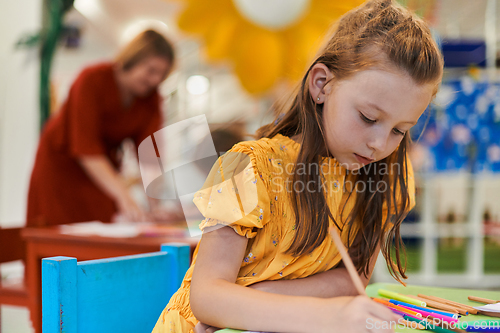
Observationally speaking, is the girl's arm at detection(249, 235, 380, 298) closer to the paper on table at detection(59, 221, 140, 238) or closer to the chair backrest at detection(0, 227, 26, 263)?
the paper on table at detection(59, 221, 140, 238)

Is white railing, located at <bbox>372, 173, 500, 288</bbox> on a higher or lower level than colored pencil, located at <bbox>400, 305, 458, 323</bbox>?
higher

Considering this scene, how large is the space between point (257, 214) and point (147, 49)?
117 cm

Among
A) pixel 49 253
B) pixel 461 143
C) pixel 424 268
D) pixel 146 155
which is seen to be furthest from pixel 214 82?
pixel 146 155

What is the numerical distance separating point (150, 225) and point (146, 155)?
813 mm

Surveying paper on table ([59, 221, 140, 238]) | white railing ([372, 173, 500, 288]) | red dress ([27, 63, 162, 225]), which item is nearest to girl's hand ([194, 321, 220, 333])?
paper on table ([59, 221, 140, 238])

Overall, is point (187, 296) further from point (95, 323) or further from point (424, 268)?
point (424, 268)

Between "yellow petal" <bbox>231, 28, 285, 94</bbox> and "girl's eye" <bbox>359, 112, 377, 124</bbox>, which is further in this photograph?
"yellow petal" <bbox>231, 28, 285, 94</bbox>

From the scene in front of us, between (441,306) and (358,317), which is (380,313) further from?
(441,306)

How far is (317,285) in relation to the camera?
0.52m

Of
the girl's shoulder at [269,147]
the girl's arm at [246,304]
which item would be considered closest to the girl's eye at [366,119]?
the girl's shoulder at [269,147]

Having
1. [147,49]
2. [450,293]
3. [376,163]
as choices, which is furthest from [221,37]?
[450,293]

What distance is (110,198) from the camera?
5.48 ft

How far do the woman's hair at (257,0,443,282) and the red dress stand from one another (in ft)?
3.44

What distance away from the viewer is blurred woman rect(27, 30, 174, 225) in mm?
1495
